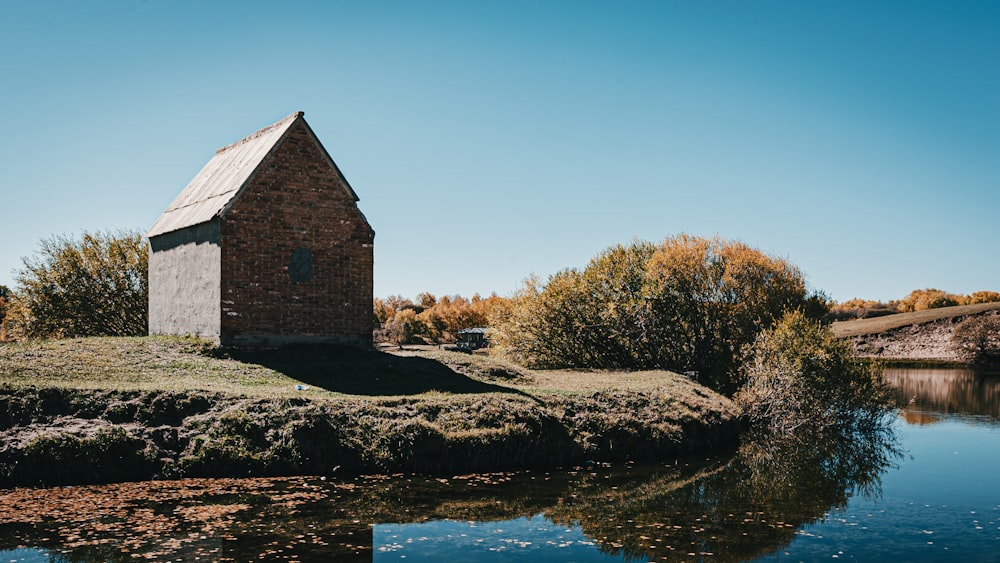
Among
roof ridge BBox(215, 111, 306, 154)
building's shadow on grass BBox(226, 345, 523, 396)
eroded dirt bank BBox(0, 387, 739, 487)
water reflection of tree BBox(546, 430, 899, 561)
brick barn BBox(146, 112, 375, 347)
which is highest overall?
roof ridge BBox(215, 111, 306, 154)

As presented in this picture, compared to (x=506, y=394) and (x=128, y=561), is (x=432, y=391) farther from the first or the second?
(x=128, y=561)

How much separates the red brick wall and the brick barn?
Result: 35mm

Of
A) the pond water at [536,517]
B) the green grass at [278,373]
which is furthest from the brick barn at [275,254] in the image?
the pond water at [536,517]

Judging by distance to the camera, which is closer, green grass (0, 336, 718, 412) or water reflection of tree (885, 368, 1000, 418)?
green grass (0, 336, 718, 412)

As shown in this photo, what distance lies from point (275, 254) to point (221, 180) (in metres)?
5.21

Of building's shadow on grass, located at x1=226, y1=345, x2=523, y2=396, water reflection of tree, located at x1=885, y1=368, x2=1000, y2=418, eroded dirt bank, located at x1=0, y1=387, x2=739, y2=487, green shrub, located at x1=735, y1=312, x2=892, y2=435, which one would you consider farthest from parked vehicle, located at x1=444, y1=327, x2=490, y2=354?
eroded dirt bank, located at x1=0, y1=387, x2=739, y2=487

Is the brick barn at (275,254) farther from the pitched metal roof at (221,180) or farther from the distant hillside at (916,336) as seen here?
the distant hillside at (916,336)

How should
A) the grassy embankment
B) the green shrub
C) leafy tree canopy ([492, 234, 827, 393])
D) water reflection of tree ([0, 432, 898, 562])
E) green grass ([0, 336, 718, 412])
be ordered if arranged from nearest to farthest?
water reflection of tree ([0, 432, 898, 562])
the grassy embankment
green grass ([0, 336, 718, 412])
the green shrub
leafy tree canopy ([492, 234, 827, 393])

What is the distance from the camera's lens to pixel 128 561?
36.0ft

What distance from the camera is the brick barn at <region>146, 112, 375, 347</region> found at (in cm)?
2609

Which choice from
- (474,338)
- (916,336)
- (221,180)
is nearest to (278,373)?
(221,180)

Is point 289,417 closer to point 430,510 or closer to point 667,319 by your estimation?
point 430,510

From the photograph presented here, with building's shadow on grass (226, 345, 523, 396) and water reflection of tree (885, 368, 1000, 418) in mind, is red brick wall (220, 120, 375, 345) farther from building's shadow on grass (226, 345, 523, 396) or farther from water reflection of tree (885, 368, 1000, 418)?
water reflection of tree (885, 368, 1000, 418)

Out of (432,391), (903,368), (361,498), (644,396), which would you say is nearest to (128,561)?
(361,498)
